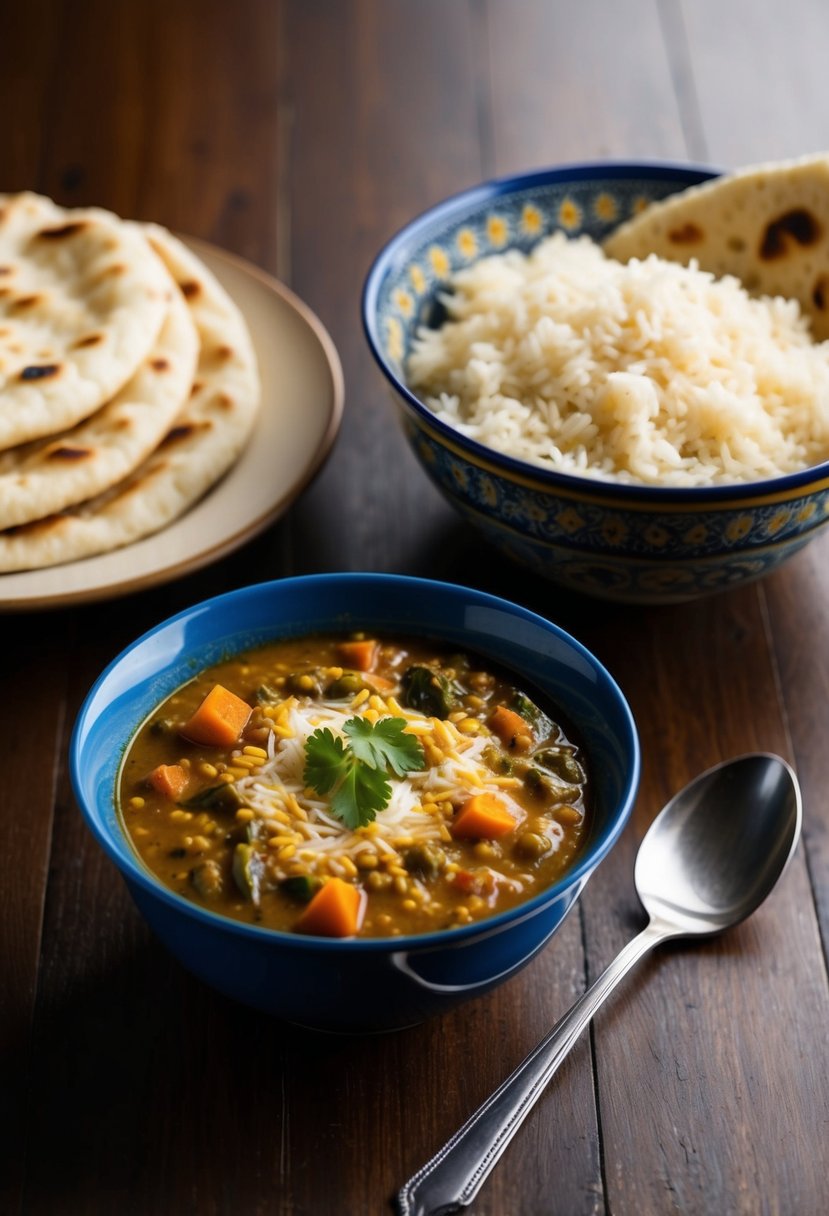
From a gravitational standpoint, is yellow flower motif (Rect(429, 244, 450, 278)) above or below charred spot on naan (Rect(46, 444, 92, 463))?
above

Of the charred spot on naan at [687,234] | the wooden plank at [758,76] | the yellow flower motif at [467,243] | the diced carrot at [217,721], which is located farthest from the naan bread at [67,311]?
the wooden plank at [758,76]

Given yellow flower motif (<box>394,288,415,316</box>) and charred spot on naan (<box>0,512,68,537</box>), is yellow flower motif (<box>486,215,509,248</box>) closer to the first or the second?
yellow flower motif (<box>394,288,415,316</box>)

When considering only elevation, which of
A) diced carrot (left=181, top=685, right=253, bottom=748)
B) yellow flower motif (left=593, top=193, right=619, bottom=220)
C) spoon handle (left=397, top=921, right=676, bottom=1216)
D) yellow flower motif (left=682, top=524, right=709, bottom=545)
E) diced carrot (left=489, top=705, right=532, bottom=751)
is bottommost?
spoon handle (left=397, top=921, right=676, bottom=1216)

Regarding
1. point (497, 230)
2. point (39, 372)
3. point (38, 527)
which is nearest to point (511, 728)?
point (38, 527)

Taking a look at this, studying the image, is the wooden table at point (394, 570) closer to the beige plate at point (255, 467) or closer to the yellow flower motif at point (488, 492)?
the beige plate at point (255, 467)

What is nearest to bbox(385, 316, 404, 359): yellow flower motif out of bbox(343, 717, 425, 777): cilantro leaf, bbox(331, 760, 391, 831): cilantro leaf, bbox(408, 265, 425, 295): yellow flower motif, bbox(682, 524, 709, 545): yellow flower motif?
bbox(408, 265, 425, 295): yellow flower motif

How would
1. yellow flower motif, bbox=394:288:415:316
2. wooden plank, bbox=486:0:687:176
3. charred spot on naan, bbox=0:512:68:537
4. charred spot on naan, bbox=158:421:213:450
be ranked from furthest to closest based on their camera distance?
wooden plank, bbox=486:0:687:176 → yellow flower motif, bbox=394:288:415:316 → charred spot on naan, bbox=158:421:213:450 → charred spot on naan, bbox=0:512:68:537
